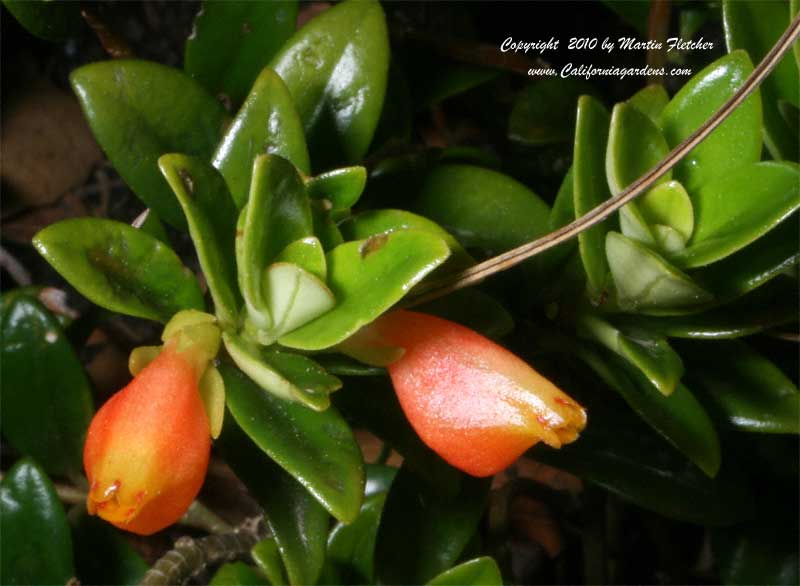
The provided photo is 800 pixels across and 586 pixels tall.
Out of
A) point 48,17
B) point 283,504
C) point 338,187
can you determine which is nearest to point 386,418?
point 283,504

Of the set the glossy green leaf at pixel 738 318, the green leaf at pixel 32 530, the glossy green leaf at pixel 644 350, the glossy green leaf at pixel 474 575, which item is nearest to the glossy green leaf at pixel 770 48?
the glossy green leaf at pixel 738 318

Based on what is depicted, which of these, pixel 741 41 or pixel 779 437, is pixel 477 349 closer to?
pixel 741 41

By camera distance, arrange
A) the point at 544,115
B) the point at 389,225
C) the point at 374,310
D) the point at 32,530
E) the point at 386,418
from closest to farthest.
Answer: the point at 374,310
the point at 389,225
the point at 386,418
the point at 32,530
the point at 544,115

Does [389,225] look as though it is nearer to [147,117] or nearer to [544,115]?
[147,117]

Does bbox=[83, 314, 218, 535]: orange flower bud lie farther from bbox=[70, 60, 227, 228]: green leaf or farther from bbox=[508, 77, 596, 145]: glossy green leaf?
bbox=[508, 77, 596, 145]: glossy green leaf

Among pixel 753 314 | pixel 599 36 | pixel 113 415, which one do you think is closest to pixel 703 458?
pixel 753 314
